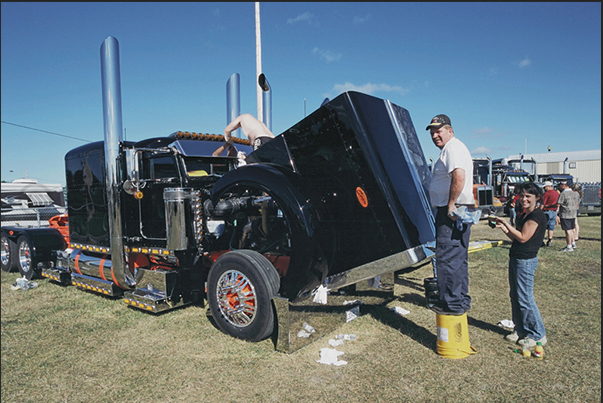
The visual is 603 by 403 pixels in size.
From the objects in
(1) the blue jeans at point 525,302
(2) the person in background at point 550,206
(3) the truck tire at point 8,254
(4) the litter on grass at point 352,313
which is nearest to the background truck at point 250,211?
(4) the litter on grass at point 352,313

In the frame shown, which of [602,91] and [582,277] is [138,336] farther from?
[582,277]

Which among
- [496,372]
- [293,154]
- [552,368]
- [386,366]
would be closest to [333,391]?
[386,366]

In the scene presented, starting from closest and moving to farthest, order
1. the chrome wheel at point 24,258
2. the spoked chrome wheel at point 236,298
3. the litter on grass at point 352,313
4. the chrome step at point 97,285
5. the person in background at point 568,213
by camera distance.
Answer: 1. the spoked chrome wheel at point 236,298
2. the litter on grass at point 352,313
3. the chrome step at point 97,285
4. the chrome wheel at point 24,258
5. the person in background at point 568,213

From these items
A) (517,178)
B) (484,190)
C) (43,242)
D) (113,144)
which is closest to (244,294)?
(113,144)

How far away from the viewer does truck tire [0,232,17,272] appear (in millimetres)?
7691

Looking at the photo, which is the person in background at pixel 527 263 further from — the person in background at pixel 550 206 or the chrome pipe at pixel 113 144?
the person in background at pixel 550 206

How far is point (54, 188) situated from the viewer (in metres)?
15.6

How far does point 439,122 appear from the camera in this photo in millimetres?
3561

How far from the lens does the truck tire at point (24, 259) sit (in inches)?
285

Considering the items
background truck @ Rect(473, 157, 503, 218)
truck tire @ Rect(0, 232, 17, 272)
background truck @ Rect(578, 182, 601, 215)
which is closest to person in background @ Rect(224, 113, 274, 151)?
truck tire @ Rect(0, 232, 17, 272)

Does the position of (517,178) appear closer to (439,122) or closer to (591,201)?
(591,201)

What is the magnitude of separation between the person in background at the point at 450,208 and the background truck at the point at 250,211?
→ 16 cm

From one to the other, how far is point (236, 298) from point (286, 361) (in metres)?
0.82

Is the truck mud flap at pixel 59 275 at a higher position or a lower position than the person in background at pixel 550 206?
lower
